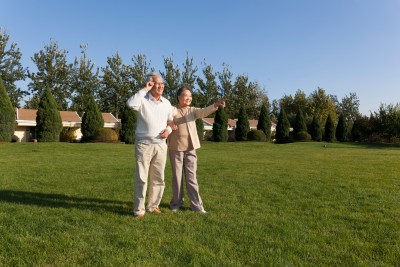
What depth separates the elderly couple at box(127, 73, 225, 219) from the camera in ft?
14.4

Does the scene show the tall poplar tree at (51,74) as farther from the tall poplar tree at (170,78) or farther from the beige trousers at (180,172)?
the beige trousers at (180,172)

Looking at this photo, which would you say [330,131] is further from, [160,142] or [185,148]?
[160,142]

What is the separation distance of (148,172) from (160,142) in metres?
0.51

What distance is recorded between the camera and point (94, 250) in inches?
123

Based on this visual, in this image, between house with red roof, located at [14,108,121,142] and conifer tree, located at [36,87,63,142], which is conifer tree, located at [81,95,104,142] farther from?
house with red roof, located at [14,108,121,142]

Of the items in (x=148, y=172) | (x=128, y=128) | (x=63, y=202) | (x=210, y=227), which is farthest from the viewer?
(x=128, y=128)

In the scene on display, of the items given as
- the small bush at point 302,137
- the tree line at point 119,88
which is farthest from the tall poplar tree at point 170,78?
the small bush at point 302,137

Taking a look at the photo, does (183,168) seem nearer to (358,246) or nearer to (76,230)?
(76,230)

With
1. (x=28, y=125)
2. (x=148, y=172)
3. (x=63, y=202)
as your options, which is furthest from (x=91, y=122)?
(x=148, y=172)

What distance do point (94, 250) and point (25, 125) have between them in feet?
108

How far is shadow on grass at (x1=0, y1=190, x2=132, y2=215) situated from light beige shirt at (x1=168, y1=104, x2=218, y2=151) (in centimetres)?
110

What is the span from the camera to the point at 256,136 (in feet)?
114

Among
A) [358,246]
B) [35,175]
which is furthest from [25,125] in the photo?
[358,246]

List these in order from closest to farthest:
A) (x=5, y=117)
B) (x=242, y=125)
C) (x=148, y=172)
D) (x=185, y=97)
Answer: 1. (x=148, y=172)
2. (x=185, y=97)
3. (x=5, y=117)
4. (x=242, y=125)
